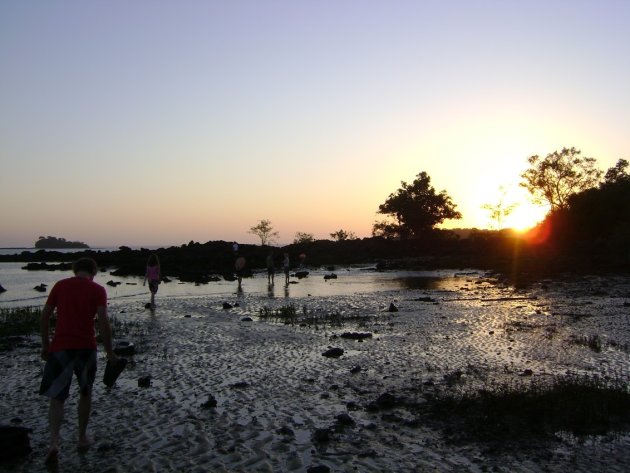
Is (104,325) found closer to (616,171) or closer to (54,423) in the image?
(54,423)

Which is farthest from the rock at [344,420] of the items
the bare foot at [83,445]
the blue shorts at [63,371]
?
the blue shorts at [63,371]

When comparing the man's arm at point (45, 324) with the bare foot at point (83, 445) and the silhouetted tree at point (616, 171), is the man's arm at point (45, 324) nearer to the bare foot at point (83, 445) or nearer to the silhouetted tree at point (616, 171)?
the bare foot at point (83, 445)

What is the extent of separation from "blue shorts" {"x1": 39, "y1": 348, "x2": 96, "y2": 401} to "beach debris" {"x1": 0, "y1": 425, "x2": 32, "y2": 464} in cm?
65

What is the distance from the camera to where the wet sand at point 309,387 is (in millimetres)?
6582

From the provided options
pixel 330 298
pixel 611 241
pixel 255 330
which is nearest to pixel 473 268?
pixel 611 241

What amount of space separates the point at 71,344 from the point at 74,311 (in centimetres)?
41

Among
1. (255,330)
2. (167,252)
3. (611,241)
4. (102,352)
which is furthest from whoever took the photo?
(167,252)

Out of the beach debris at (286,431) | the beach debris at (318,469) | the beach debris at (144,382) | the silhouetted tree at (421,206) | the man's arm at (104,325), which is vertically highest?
the silhouetted tree at (421,206)

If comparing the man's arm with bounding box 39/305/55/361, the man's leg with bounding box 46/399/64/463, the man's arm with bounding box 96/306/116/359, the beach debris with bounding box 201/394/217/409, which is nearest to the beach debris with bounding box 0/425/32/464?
the man's leg with bounding box 46/399/64/463

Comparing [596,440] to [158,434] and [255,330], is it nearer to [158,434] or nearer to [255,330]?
[158,434]

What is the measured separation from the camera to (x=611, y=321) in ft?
58.5

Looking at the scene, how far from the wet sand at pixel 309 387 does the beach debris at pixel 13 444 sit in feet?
0.54

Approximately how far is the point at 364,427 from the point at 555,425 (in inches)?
106

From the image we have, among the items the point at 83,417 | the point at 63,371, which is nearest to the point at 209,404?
the point at 83,417
